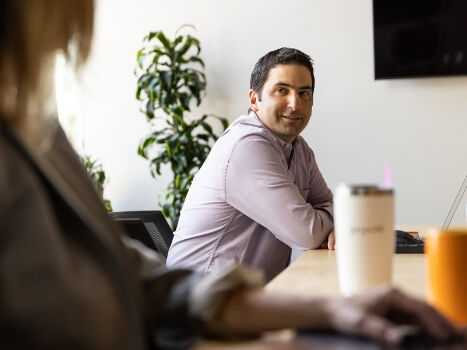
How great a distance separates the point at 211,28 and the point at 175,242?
203cm

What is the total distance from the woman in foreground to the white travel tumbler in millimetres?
210

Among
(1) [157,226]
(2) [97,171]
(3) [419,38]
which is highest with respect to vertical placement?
(3) [419,38]

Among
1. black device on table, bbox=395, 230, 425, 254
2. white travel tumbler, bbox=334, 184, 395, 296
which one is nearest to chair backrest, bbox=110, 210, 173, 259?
black device on table, bbox=395, 230, 425, 254

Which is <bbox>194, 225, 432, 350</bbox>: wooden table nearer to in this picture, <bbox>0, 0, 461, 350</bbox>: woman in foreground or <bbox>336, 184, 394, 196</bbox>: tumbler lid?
<bbox>0, 0, 461, 350</bbox>: woman in foreground

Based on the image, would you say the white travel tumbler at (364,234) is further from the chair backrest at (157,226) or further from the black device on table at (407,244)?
the chair backrest at (157,226)

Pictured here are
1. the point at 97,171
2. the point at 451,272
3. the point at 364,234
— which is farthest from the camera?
the point at 97,171

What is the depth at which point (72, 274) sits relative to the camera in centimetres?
72

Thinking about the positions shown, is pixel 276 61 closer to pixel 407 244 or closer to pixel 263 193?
pixel 263 193

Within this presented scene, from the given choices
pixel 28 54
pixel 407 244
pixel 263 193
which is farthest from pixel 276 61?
pixel 28 54

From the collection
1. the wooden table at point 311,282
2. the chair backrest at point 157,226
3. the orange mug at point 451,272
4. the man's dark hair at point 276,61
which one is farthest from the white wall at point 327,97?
the orange mug at point 451,272

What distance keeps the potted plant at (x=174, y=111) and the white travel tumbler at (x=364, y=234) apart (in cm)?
312

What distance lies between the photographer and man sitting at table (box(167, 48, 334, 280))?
2.31 metres

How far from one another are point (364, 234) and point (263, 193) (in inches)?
52.3

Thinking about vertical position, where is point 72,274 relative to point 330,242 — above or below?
above
